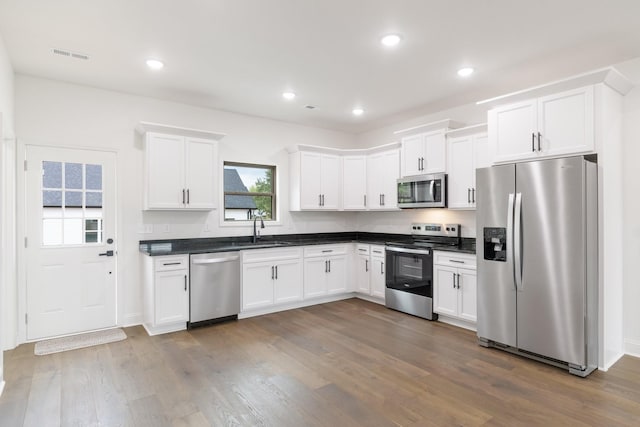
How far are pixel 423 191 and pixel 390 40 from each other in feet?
7.57

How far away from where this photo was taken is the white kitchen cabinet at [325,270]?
5.28m

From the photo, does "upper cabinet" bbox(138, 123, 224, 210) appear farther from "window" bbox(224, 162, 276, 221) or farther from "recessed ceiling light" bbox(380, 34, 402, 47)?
"recessed ceiling light" bbox(380, 34, 402, 47)

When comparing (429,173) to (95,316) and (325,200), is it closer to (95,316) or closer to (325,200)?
(325,200)

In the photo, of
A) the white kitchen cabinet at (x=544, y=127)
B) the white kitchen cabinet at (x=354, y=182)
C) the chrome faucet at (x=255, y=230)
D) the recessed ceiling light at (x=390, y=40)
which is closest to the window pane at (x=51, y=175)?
the chrome faucet at (x=255, y=230)

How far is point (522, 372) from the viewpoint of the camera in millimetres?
3090

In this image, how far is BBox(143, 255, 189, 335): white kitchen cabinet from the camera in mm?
4074

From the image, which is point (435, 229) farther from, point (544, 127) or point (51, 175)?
point (51, 175)

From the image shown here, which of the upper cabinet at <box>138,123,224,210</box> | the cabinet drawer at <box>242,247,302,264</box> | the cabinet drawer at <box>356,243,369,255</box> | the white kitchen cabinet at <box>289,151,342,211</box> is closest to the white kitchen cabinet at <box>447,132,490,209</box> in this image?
the cabinet drawer at <box>356,243,369,255</box>

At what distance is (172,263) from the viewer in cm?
416

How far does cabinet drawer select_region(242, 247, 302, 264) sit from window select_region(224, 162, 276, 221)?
32.0 inches

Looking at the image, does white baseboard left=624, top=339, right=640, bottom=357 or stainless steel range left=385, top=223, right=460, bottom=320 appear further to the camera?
stainless steel range left=385, top=223, right=460, bottom=320

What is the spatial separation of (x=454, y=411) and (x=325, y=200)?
12.5 ft

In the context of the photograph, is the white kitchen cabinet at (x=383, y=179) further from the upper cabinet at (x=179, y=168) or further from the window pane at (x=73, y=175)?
the window pane at (x=73, y=175)

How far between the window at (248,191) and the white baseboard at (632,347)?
4465 mm
